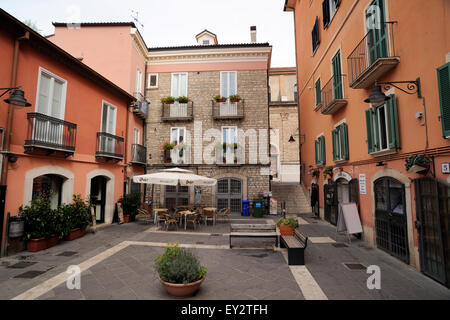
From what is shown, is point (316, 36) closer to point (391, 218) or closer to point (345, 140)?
point (345, 140)

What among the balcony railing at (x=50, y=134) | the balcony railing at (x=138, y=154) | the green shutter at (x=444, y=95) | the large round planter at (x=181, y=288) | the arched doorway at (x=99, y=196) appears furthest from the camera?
the balcony railing at (x=138, y=154)


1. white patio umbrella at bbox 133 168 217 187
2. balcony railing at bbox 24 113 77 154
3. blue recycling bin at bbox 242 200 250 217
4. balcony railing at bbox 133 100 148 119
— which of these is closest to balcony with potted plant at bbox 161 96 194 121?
balcony railing at bbox 133 100 148 119

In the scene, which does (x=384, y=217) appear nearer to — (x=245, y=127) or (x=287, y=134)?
(x=245, y=127)

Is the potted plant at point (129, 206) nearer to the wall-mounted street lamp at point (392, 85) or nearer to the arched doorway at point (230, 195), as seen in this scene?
the arched doorway at point (230, 195)

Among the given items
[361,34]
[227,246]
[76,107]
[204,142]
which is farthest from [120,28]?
[227,246]

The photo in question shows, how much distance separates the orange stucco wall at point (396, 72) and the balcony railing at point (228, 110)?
456cm

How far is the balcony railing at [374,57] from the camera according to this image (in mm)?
5926

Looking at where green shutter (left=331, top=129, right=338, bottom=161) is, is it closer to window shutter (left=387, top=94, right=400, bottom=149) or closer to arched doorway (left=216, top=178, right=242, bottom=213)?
window shutter (left=387, top=94, right=400, bottom=149)

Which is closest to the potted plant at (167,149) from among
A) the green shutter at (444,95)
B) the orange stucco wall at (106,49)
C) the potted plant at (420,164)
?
the orange stucco wall at (106,49)

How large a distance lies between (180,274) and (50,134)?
6.92 m

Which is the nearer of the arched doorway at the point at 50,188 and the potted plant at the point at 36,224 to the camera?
the potted plant at the point at 36,224

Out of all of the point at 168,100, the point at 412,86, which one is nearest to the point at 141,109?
the point at 168,100

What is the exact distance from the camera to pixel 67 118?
8.60 meters

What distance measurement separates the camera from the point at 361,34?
7707 mm
